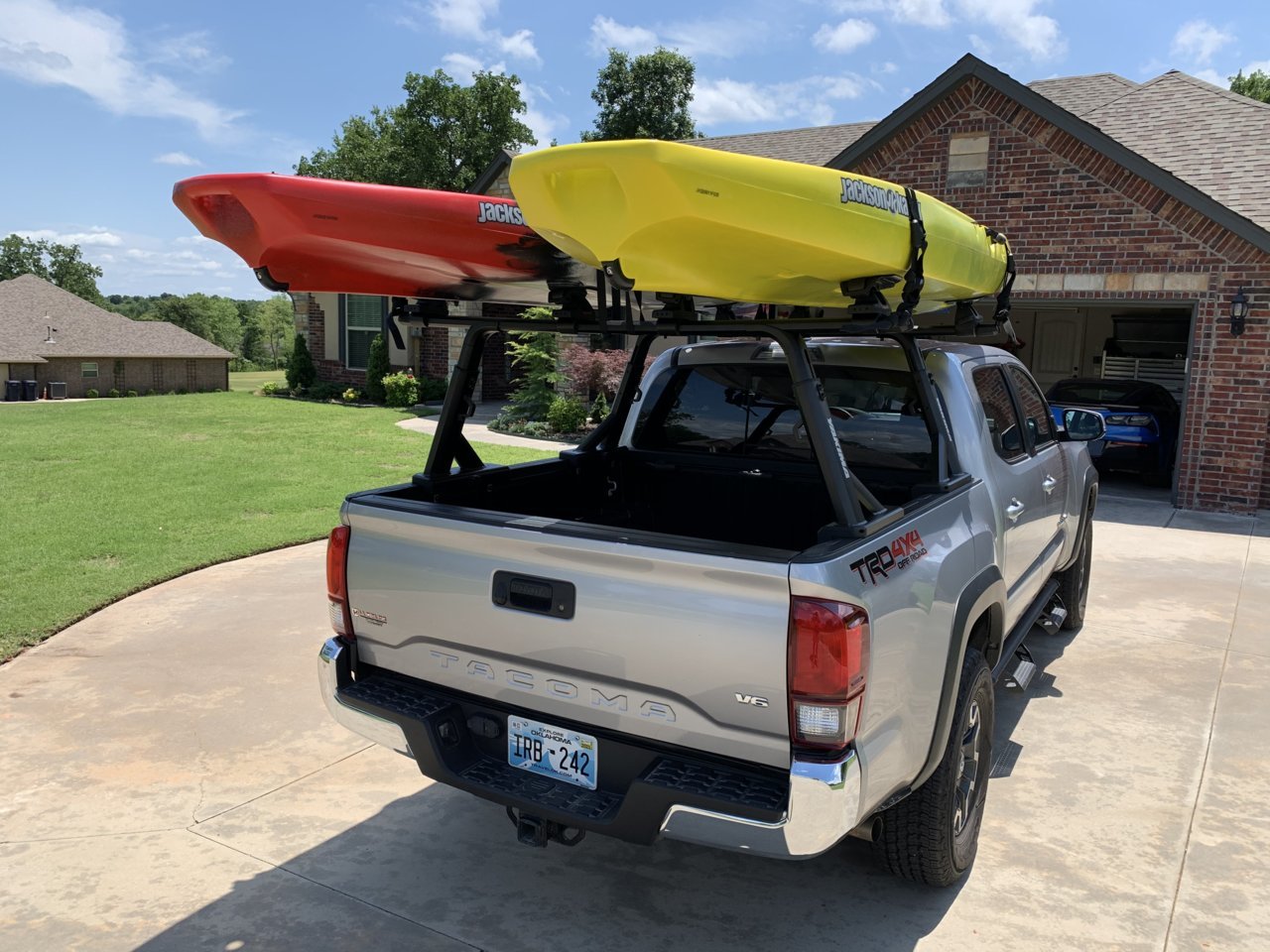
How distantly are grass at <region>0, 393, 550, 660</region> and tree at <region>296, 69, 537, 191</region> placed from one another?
69.0 ft

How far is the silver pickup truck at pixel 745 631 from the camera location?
2.49 metres

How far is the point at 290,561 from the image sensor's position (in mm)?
7594

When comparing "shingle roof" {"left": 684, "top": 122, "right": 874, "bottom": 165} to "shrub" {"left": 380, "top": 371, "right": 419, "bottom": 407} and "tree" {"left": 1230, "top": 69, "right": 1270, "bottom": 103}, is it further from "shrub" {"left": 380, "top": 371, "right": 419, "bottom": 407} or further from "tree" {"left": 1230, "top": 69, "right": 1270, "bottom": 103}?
"tree" {"left": 1230, "top": 69, "right": 1270, "bottom": 103}

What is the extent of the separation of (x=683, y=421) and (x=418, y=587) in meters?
1.96

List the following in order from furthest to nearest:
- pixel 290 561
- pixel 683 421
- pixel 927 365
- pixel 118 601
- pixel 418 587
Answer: pixel 290 561
pixel 118 601
pixel 683 421
pixel 927 365
pixel 418 587

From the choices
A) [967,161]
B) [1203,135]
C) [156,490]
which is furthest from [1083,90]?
[156,490]

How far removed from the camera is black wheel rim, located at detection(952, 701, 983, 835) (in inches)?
130

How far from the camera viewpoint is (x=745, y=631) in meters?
2.50

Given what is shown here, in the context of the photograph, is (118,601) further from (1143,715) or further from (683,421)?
(1143,715)

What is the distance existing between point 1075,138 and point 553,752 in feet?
37.3

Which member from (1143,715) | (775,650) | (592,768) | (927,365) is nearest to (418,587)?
(592,768)

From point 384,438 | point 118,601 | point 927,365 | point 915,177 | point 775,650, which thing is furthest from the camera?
point 384,438

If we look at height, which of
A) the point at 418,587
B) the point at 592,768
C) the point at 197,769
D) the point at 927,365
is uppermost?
the point at 927,365

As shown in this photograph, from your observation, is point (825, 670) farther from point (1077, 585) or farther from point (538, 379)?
point (538, 379)
